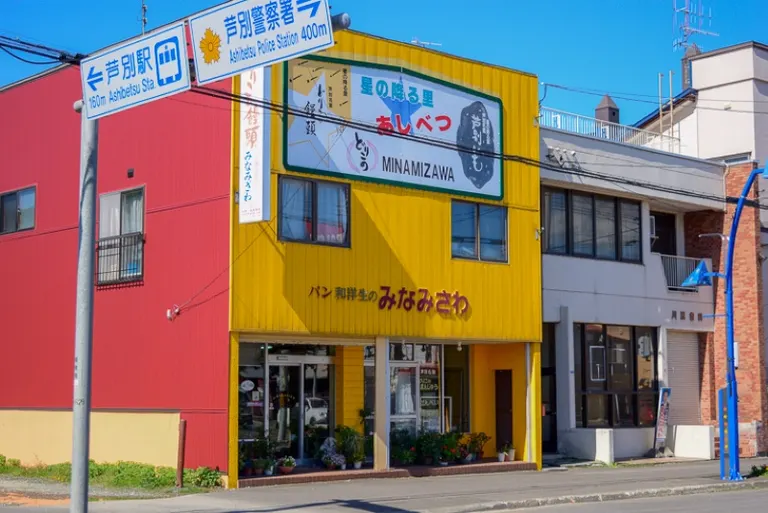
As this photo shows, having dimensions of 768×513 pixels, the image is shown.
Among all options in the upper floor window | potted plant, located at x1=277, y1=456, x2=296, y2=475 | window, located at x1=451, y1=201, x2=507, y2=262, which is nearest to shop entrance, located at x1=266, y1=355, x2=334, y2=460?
potted plant, located at x1=277, y1=456, x2=296, y2=475

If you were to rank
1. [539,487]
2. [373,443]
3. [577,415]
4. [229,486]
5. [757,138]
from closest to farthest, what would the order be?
[229,486]
[539,487]
[373,443]
[577,415]
[757,138]

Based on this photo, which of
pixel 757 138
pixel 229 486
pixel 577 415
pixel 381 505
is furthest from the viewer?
pixel 757 138

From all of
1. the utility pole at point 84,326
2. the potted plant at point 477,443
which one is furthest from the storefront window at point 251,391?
the utility pole at point 84,326

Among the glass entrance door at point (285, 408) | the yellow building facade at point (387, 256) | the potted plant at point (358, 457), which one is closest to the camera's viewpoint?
the yellow building facade at point (387, 256)

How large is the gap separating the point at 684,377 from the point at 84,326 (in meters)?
22.6

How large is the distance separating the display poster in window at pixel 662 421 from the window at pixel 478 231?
7.50 meters

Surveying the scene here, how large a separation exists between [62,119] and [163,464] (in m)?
8.37

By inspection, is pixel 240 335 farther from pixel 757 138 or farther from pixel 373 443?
pixel 757 138

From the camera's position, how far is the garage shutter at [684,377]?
31375 millimetres

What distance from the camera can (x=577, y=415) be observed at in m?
28.8

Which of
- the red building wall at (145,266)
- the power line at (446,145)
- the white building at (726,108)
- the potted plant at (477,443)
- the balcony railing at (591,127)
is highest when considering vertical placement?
the white building at (726,108)

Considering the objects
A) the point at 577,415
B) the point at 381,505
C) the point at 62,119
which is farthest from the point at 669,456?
the point at 62,119

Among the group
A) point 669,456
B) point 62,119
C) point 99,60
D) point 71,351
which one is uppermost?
point 62,119

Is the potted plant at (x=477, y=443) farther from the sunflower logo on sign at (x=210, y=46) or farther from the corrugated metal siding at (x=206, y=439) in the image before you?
the sunflower logo on sign at (x=210, y=46)
